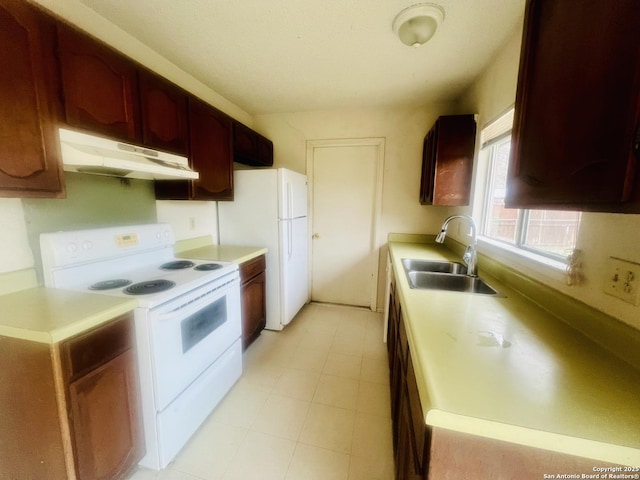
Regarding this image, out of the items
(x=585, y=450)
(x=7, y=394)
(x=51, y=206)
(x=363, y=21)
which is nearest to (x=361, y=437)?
(x=585, y=450)

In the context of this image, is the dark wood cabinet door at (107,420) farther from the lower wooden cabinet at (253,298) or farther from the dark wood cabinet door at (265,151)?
the dark wood cabinet door at (265,151)

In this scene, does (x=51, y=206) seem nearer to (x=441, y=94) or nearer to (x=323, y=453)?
(x=323, y=453)

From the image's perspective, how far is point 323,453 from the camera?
1.40 meters

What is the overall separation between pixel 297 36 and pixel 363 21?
1.42 ft

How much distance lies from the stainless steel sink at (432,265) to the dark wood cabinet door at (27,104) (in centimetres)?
208

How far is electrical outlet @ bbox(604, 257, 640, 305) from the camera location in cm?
75

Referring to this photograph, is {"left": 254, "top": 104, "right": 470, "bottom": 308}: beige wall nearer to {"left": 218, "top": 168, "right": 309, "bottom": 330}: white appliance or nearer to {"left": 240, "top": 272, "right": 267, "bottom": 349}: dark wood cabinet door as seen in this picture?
{"left": 218, "top": 168, "right": 309, "bottom": 330}: white appliance

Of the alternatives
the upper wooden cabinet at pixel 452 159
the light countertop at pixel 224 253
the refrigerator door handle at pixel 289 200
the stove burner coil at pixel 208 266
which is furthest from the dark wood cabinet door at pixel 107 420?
the upper wooden cabinet at pixel 452 159

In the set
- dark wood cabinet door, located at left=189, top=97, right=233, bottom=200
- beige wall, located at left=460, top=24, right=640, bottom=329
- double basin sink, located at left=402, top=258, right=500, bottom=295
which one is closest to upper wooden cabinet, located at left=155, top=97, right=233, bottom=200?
→ dark wood cabinet door, located at left=189, top=97, right=233, bottom=200

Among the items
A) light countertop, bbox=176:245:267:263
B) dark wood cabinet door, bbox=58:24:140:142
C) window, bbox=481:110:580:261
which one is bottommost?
light countertop, bbox=176:245:267:263

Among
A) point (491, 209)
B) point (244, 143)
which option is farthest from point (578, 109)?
point (244, 143)

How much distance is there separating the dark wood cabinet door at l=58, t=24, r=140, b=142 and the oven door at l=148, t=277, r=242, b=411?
0.97 metres

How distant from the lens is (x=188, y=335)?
1.42 m

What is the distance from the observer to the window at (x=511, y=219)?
3.99ft
